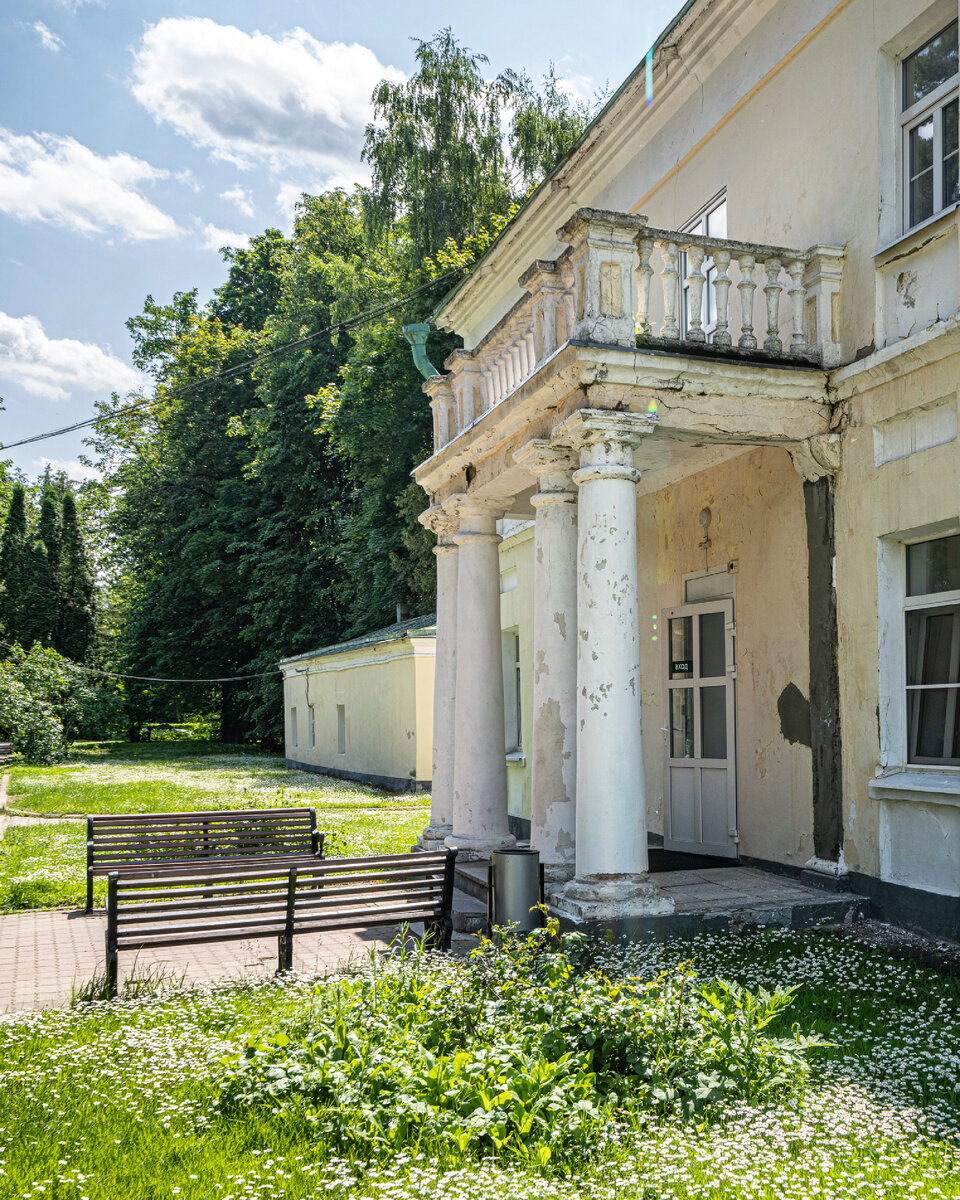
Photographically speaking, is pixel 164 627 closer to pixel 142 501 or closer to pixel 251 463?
pixel 142 501

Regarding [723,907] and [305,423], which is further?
[305,423]

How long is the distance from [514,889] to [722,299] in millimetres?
4742

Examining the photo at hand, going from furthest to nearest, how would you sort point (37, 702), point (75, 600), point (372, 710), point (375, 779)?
1. point (75, 600)
2. point (37, 702)
3. point (372, 710)
4. point (375, 779)

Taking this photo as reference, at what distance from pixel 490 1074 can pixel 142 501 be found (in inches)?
1626

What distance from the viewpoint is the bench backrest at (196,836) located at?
9758 millimetres

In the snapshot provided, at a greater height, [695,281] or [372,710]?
[695,281]

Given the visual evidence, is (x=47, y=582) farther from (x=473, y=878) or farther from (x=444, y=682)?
(x=473, y=878)

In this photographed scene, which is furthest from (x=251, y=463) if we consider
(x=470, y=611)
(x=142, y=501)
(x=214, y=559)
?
(x=470, y=611)

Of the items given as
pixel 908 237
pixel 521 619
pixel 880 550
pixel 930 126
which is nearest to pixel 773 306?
pixel 908 237

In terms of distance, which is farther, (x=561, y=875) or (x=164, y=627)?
(x=164, y=627)

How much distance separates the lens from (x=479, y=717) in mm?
10320

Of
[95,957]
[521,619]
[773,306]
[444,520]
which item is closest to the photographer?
[95,957]

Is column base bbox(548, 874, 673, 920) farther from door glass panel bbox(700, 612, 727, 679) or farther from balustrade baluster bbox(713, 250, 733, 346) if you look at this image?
balustrade baluster bbox(713, 250, 733, 346)

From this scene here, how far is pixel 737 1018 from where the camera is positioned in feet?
15.9
